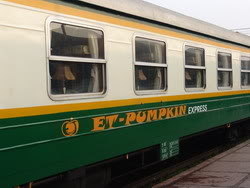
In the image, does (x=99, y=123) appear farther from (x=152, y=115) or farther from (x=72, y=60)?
(x=152, y=115)

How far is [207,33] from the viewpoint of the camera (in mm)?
7395

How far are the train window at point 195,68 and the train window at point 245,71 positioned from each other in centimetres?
250

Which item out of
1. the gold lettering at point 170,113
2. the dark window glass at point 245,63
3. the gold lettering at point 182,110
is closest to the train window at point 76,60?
the gold lettering at point 170,113

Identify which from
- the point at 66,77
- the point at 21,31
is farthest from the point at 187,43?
the point at 21,31

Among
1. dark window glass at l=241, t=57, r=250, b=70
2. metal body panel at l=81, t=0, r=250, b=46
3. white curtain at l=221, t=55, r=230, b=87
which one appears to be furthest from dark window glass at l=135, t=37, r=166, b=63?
dark window glass at l=241, t=57, r=250, b=70

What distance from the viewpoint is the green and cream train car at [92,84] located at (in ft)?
11.7

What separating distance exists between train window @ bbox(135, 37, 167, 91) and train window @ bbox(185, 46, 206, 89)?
83 centimetres

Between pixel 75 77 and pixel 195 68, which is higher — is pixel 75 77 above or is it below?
below

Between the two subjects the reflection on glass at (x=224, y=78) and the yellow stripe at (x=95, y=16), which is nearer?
the yellow stripe at (x=95, y=16)

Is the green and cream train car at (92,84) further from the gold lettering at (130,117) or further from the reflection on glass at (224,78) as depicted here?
the reflection on glass at (224,78)

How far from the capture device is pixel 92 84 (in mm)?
4535

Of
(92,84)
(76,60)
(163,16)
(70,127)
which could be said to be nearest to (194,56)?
(163,16)

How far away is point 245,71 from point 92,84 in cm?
601

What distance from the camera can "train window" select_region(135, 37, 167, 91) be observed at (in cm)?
534
